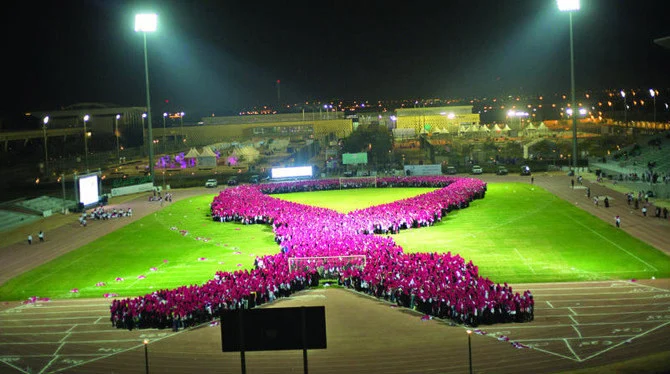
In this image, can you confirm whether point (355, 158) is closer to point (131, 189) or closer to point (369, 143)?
point (131, 189)

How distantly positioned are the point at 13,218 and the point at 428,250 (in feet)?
92.6

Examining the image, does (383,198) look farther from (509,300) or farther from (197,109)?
(197,109)

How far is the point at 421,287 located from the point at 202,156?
5834 cm

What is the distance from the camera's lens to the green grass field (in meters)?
27.1

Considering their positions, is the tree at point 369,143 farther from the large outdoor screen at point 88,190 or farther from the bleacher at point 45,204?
the bleacher at point 45,204

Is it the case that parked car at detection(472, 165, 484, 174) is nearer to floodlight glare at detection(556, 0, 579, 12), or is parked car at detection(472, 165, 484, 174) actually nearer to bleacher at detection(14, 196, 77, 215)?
floodlight glare at detection(556, 0, 579, 12)

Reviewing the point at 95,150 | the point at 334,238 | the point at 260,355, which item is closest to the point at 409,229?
the point at 334,238

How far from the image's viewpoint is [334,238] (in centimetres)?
2978

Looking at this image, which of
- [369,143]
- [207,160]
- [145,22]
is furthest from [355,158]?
[145,22]

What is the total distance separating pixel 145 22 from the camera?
50.8 metres

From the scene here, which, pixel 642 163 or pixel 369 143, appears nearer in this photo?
pixel 642 163

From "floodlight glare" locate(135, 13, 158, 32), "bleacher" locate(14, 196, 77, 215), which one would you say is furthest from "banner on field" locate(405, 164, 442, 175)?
"bleacher" locate(14, 196, 77, 215)

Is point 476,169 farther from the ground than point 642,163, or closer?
closer

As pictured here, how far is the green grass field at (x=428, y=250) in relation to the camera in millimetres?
27078
